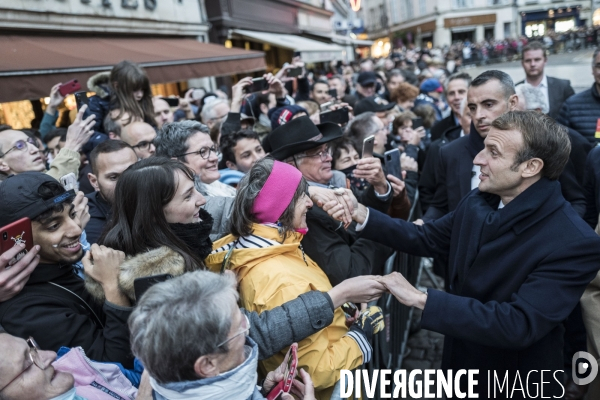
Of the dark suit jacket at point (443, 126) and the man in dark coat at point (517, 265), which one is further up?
the dark suit jacket at point (443, 126)

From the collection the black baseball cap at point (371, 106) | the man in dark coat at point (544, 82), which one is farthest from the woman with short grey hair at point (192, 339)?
the man in dark coat at point (544, 82)

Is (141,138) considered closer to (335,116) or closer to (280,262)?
(335,116)

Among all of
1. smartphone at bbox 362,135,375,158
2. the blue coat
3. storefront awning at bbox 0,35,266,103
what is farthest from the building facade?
the blue coat

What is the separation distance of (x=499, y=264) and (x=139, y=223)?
1.73 meters

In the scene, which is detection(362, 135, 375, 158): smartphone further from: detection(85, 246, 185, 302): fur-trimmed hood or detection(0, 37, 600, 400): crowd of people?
detection(85, 246, 185, 302): fur-trimmed hood

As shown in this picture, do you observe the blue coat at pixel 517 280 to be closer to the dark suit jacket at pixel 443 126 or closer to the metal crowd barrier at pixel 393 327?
the metal crowd barrier at pixel 393 327

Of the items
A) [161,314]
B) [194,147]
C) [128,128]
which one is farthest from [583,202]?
[128,128]

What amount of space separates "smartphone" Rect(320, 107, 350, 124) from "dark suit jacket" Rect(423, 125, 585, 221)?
1122 mm

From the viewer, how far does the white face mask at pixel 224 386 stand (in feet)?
4.75

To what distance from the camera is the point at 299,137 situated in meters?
3.12

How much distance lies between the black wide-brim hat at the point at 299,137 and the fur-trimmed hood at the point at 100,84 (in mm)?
2191

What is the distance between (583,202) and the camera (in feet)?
10.4

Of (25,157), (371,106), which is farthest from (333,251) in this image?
(371,106)

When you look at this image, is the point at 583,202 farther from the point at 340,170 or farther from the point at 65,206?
the point at 65,206
